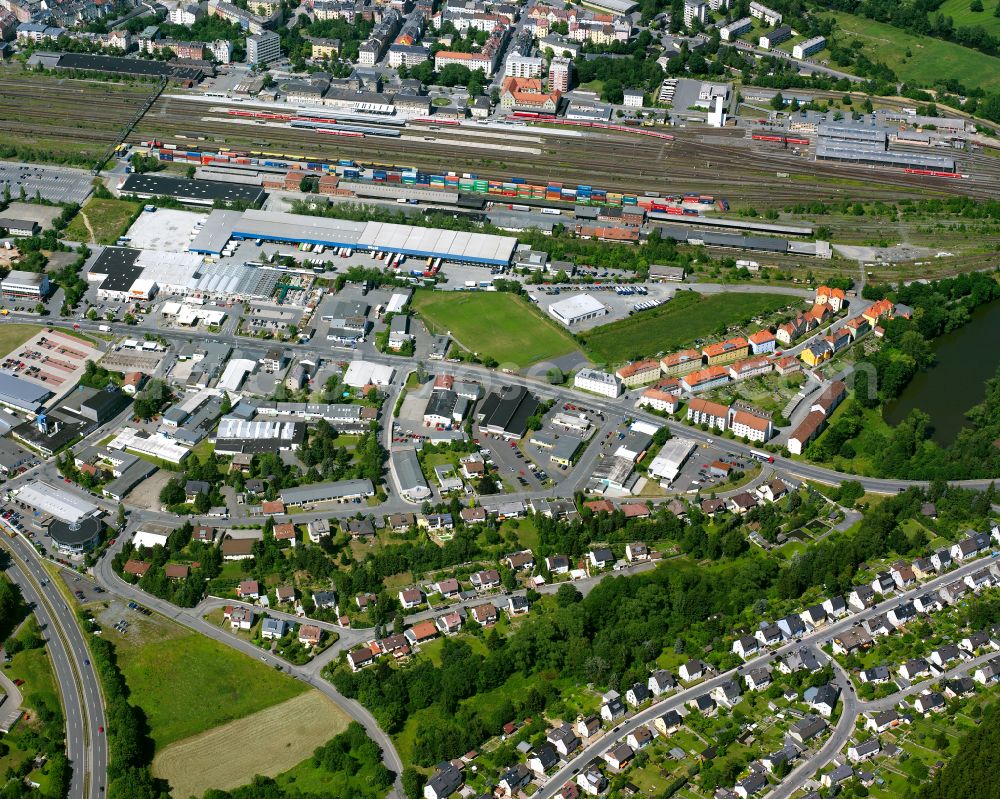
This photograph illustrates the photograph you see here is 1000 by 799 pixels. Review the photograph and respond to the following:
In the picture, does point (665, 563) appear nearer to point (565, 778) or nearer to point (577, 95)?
point (565, 778)

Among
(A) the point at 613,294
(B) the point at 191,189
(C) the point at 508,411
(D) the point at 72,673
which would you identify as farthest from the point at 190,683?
(B) the point at 191,189

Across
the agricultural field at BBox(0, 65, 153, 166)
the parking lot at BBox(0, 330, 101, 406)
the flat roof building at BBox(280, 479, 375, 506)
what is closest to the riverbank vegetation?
the flat roof building at BBox(280, 479, 375, 506)

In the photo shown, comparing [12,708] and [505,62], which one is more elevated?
[505,62]

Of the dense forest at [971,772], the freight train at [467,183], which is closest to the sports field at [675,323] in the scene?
the freight train at [467,183]

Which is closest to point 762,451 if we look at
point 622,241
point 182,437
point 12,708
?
point 622,241

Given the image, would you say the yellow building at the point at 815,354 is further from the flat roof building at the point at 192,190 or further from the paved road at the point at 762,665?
the flat roof building at the point at 192,190

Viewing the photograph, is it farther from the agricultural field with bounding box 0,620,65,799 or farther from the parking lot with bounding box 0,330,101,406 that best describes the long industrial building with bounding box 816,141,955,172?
the agricultural field with bounding box 0,620,65,799

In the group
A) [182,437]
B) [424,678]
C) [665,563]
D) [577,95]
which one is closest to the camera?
[424,678]
